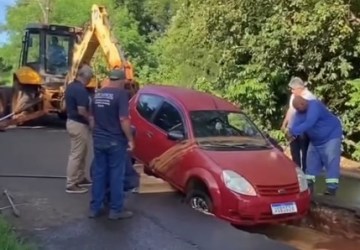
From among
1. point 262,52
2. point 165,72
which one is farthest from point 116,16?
point 262,52

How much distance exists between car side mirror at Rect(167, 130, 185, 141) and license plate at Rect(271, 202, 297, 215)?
179 cm

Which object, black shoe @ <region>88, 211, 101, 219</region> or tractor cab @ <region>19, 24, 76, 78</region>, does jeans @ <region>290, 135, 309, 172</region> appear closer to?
black shoe @ <region>88, 211, 101, 219</region>

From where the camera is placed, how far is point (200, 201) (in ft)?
30.8

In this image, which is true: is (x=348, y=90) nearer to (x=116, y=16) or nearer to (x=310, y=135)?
(x=310, y=135)

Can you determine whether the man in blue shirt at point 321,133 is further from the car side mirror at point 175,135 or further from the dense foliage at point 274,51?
the dense foliage at point 274,51

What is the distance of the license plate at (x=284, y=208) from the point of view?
29.2 ft

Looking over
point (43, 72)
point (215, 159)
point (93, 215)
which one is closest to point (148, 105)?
point (215, 159)

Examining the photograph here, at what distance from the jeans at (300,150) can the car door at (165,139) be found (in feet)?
7.05

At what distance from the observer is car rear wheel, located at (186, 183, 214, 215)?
9.18 meters

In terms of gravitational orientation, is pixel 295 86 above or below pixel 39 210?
above

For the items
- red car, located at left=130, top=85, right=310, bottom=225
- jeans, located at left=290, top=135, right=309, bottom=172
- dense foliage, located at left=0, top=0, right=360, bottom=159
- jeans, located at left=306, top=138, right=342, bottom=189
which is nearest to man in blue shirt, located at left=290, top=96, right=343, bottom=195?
jeans, located at left=306, top=138, right=342, bottom=189

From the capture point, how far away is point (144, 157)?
11008 mm

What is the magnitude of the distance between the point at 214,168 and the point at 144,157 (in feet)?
7.20

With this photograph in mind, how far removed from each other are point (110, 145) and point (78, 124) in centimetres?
164
